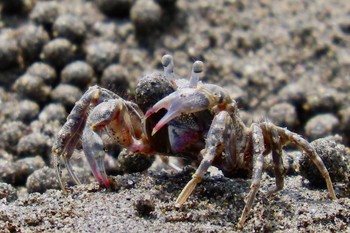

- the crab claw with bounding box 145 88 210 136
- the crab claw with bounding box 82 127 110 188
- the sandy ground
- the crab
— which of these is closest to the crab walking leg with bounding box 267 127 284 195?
the crab

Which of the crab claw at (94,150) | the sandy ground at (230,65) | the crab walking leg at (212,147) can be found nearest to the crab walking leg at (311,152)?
the sandy ground at (230,65)

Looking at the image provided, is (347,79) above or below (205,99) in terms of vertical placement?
below

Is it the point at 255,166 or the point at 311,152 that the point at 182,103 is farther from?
the point at 311,152

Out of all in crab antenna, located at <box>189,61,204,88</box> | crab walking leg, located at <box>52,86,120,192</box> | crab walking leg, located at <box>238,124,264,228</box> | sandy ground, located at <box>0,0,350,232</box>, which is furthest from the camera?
sandy ground, located at <box>0,0,350,232</box>

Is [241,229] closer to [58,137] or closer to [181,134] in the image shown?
[181,134]

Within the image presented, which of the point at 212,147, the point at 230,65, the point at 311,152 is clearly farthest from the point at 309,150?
the point at 230,65

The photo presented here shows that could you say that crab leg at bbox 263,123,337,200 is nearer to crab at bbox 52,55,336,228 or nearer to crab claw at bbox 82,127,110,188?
crab at bbox 52,55,336,228

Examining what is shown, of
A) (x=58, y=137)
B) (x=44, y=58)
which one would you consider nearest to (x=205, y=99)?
(x=58, y=137)
